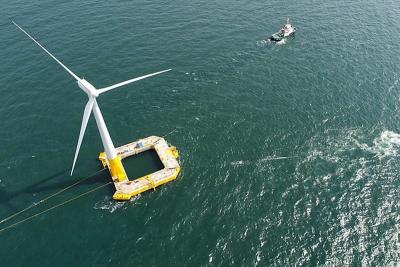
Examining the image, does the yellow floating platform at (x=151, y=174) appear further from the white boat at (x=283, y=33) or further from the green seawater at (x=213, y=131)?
the white boat at (x=283, y=33)

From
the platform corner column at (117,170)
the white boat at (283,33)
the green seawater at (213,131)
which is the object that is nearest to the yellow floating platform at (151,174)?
the platform corner column at (117,170)

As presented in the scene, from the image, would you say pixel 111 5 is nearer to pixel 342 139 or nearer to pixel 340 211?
pixel 342 139

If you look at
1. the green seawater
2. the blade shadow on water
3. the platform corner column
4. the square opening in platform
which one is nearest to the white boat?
the green seawater

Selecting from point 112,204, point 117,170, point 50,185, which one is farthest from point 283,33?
point 50,185

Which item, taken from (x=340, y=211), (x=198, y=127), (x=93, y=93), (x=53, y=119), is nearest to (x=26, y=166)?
(x=53, y=119)

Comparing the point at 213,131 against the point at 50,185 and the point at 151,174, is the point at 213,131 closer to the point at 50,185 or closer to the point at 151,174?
the point at 151,174
